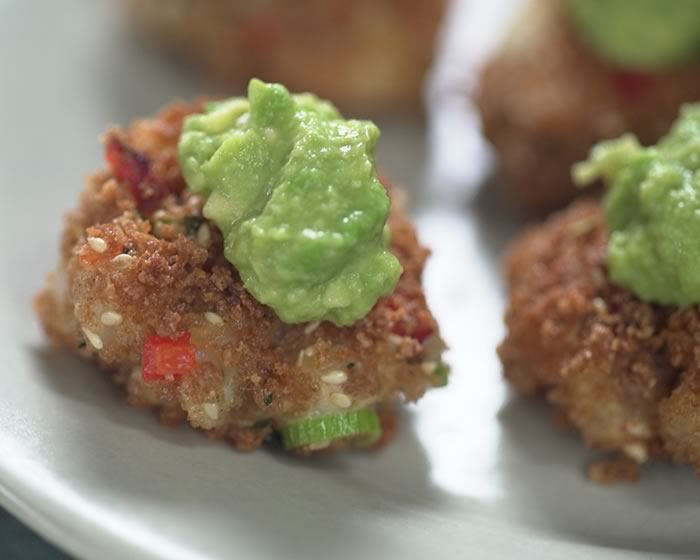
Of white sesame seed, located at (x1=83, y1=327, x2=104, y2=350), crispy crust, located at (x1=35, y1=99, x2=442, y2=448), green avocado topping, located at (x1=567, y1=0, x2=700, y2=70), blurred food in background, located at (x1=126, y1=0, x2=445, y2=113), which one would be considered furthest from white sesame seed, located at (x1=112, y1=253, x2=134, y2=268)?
green avocado topping, located at (x1=567, y1=0, x2=700, y2=70)

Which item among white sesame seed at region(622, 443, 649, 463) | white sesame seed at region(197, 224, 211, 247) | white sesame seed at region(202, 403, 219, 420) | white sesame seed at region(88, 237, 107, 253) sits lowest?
white sesame seed at region(202, 403, 219, 420)

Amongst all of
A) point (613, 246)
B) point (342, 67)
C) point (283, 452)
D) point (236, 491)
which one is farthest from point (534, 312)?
point (342, 67)

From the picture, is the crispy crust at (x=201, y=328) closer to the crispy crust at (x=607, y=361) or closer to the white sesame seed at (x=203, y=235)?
the white sesame seed at (x=203, y=235)

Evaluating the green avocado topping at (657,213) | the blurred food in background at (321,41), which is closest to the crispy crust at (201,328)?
the green avocado topping at (657,213)

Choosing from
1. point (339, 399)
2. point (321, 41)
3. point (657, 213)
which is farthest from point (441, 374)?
point (321, 41)

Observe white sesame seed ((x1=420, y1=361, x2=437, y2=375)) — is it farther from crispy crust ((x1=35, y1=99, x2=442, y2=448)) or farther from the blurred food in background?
the blurred food in background

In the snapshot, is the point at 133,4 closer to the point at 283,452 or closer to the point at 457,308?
the point at 457,308
